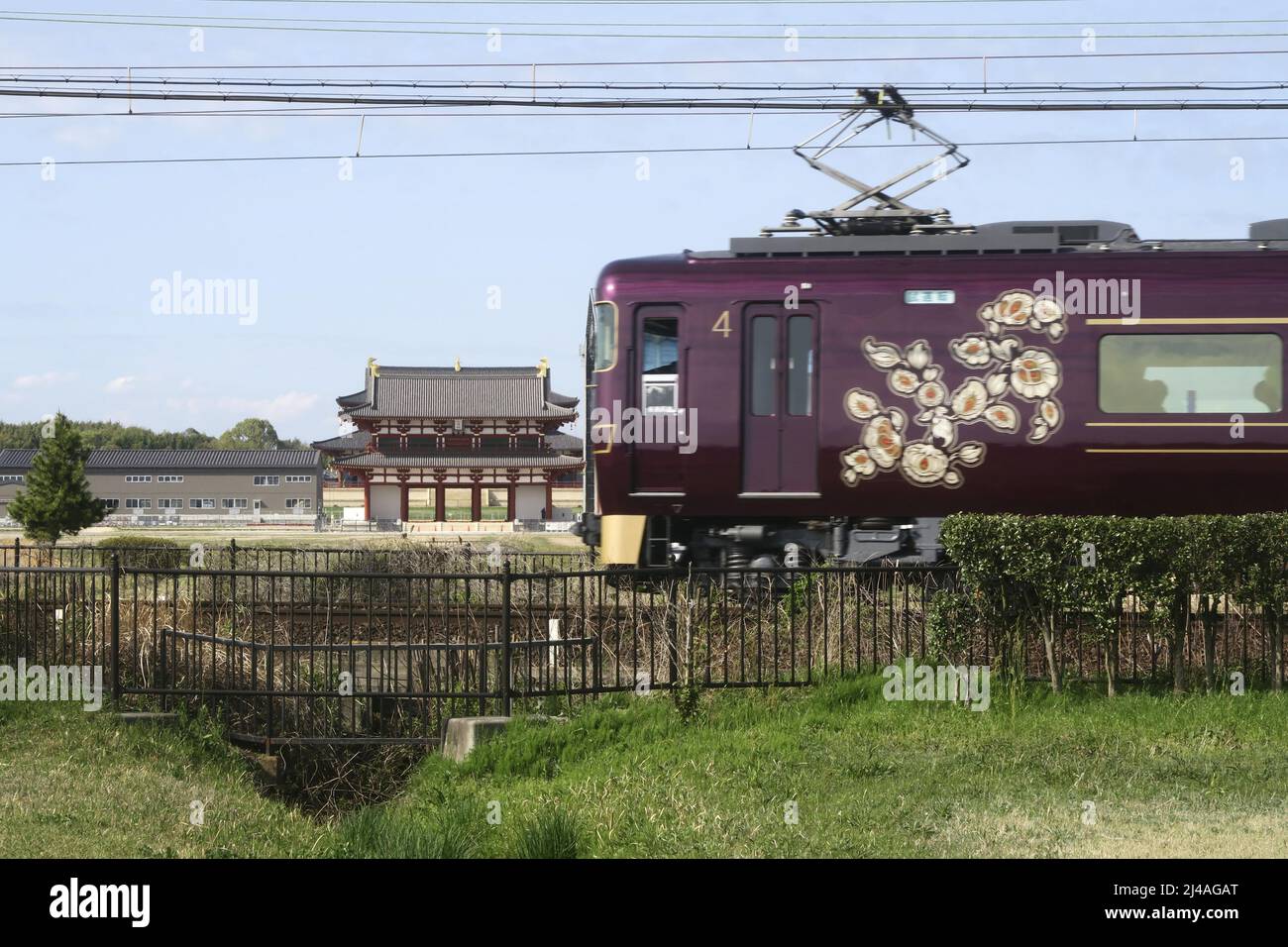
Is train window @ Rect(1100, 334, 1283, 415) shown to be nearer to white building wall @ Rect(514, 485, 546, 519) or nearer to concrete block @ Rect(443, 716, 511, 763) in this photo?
concrete block @ Rect(443, 716, 511, 763)

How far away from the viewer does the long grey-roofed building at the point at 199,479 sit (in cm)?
6731

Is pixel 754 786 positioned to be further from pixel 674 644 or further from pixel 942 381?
pixel 942 381

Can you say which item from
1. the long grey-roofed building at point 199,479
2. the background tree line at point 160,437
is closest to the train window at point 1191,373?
the long grey-roofed building at point 199,479

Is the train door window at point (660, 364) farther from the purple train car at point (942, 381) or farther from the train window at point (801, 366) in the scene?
the train window at point (801, 366)

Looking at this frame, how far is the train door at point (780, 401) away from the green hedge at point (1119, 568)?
2.98 metres

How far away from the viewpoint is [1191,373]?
40.5ft

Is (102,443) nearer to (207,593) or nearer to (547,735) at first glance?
(207,593)

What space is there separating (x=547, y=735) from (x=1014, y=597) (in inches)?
154

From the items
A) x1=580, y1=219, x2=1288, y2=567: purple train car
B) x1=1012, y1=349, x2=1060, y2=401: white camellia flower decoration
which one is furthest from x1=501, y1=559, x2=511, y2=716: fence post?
x1=1012, y1=349, x2=1060, y2=401: white camellia flower decoration

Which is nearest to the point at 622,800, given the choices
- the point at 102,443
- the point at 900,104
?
the point at 900,104

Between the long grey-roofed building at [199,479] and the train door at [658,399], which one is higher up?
the train door at [658,399]

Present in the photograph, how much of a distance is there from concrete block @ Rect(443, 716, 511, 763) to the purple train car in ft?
13.6

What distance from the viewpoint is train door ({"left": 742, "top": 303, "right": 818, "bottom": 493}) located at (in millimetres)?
12578
